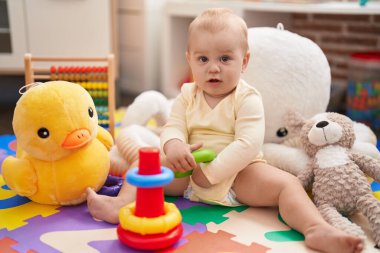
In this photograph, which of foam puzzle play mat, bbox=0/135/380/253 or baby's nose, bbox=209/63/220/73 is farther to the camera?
baby's nose, bbox=209/63/220/73

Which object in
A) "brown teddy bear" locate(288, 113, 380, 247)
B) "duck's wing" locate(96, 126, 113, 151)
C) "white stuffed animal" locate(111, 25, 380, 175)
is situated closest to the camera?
"brown teddy bear" locate(288, 113, 380, 247)

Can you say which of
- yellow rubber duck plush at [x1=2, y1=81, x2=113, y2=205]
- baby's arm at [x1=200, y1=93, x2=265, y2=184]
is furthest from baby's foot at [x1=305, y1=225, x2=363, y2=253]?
yellow rubber duck plush at [x1=2, y1=81, x2=113, y2=205]

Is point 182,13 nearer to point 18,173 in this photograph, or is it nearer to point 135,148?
point 135,148

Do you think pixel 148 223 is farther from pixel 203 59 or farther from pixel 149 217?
pixel 203 59

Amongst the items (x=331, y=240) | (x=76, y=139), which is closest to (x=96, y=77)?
(x=76, y=139)

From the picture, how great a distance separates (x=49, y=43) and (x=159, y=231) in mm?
1412

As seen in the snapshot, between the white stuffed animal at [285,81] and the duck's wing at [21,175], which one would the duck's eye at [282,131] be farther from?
the duck's wing at [21,175]

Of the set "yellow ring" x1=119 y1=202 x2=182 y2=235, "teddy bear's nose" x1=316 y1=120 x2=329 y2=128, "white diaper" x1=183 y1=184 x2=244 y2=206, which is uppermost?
"teddy bear's nose" x1=316 y1=120 x2=329 y2=128

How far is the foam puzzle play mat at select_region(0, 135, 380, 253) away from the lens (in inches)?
33.1

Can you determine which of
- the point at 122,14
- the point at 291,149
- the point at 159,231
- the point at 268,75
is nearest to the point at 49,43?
the point at 122,14

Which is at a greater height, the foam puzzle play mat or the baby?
the baby

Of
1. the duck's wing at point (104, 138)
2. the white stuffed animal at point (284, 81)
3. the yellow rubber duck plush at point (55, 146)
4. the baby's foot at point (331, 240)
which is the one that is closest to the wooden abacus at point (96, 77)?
the white stuffed animal at point (284, 81)

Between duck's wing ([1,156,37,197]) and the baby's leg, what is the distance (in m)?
0.46

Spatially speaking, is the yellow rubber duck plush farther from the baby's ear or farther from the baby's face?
the baby's ear
